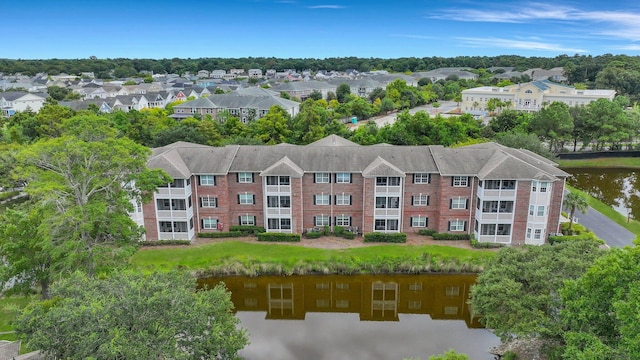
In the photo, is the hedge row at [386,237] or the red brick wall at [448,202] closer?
the hedge row at [386,237]

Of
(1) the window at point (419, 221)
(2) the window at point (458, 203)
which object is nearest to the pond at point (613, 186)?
(2) the window at point (458, 203)

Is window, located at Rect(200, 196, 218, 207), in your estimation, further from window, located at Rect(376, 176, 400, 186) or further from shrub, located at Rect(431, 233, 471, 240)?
shrub, located at Rect(431, 233, 471, 240)

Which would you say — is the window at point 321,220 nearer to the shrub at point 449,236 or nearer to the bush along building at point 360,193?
the bush along building at point 360,193

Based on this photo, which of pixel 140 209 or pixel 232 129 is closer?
pixel 140 209

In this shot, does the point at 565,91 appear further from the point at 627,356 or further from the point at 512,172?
the point at 627,356

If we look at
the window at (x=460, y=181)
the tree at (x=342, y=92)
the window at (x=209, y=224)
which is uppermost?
the tree at (x=342, y=92)

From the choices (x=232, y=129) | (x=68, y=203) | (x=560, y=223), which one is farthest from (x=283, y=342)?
(x=232, y=129)
